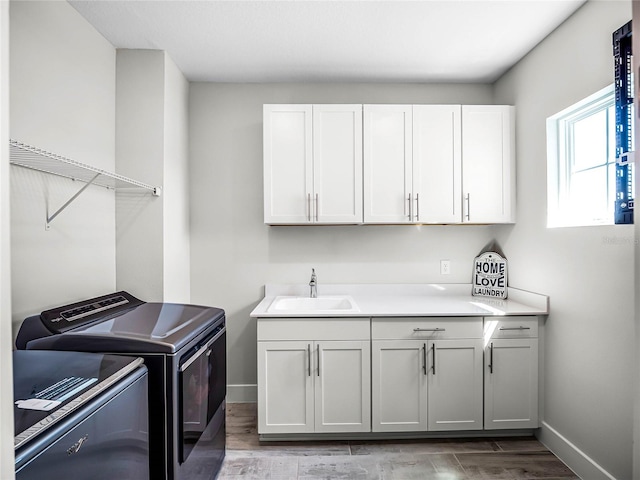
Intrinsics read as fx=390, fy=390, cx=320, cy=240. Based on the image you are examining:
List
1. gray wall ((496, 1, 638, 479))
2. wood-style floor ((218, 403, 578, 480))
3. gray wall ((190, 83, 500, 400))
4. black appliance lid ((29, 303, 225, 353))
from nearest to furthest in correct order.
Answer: black appliance lid ((29, 303, 225, 353))
gray wall ((496, 1, 638, 479))
wood-style floor ((218, 403, 578, 480))
gray wall ((190, 83, 500, 400))

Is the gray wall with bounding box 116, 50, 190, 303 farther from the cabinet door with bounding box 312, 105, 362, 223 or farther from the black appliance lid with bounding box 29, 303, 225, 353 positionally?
the cabinet door with bounding box 312, 105, 362, 223

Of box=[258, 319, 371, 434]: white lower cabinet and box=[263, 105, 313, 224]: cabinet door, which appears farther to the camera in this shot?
box=[263, 105, 313, 224]: cabinet door

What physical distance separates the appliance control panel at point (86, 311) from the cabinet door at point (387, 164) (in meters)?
1.58

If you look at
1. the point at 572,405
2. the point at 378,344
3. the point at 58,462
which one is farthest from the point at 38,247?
the point at 572,405

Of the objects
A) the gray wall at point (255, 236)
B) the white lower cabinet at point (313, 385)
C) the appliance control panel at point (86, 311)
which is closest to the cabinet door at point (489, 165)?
the gray wall at point (255, 236)

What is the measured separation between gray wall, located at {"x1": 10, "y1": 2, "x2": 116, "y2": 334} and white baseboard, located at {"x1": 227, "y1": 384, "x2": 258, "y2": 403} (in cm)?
124

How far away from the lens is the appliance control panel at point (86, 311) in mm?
1594

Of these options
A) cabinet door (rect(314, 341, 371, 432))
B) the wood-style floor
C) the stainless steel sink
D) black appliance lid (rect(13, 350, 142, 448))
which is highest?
black appliance lid (rect(13, 350, 142, 448))

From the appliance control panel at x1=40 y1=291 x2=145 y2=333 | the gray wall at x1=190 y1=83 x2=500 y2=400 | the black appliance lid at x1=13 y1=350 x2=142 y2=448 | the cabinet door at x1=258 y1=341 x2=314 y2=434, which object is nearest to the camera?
the black appliance lid at x1=13 y1=350 x2=142 y2=448

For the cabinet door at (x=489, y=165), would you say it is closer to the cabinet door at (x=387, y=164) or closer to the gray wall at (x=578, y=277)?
the gray wall at (x=578, y=277)

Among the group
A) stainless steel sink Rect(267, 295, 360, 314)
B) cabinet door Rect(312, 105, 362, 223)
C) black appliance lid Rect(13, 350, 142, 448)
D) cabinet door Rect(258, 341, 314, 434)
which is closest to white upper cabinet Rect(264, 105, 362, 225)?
cabinet door Rect(312, 105, 362, 223)

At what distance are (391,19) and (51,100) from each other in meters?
1.75

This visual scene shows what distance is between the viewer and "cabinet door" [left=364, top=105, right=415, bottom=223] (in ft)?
8.72

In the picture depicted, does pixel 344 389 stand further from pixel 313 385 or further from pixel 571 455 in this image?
pixel 571 455
